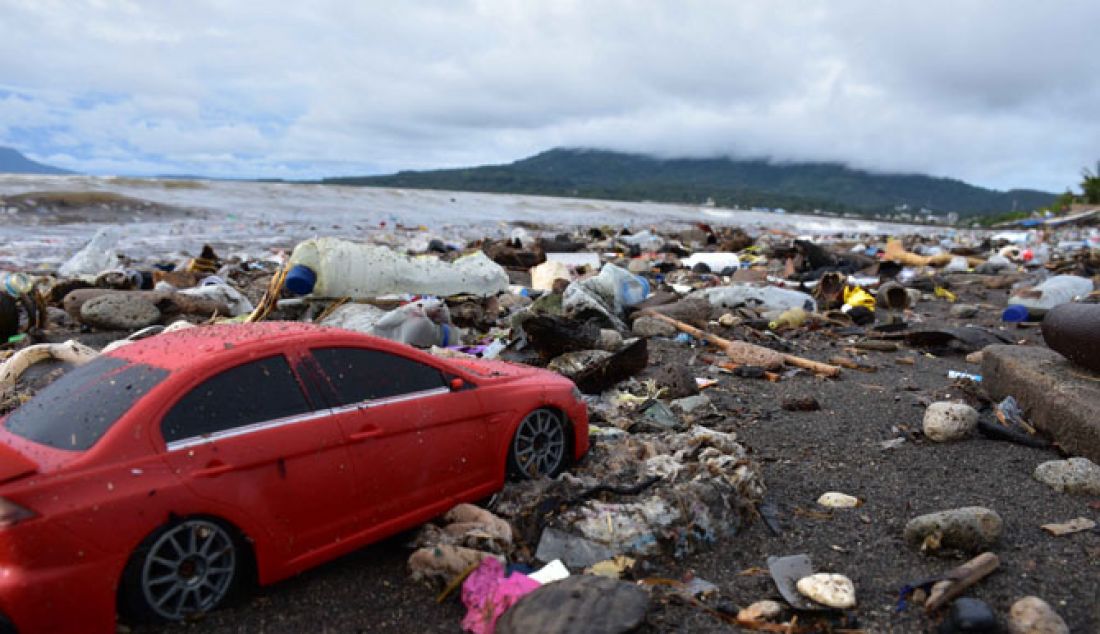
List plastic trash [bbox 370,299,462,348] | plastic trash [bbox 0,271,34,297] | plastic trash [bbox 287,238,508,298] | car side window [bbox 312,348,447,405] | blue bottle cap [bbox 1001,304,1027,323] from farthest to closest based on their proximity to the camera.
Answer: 1. blue bottle cap [bbox 1001,304,1027,323]
2. plastic trash [bbox 287,238,508,298]
3. plastic trash [bbox 0,271,34,297]
4. plastic trash [bbox 370,299,462,348]
5. car side window [bbox 312,348,447,405]

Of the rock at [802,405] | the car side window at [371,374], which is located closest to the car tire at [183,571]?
the car side window at [371,374]

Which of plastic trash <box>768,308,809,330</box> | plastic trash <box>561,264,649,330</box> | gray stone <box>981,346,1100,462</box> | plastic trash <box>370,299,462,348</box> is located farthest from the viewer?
plastic trash <box>768,308,809,330</box>

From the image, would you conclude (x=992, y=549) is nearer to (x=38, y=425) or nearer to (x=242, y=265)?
(x=38, y=425)

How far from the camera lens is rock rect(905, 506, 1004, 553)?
11.9 feet

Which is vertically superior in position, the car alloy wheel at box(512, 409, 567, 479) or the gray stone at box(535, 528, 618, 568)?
the car alloy wheel at box(512, 409, 567, 479)

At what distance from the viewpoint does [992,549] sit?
144 inches

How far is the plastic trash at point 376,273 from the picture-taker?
917 centimetres

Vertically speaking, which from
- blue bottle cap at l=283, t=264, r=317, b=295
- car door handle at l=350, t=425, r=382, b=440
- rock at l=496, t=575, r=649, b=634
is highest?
car door handle at l=350, t=425, r=382, b=440

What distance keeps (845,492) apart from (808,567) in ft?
3.74

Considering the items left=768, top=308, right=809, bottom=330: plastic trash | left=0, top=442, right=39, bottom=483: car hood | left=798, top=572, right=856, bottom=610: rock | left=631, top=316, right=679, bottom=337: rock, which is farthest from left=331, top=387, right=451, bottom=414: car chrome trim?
left=768, top=308, right=809, bottom=330: plastic trash

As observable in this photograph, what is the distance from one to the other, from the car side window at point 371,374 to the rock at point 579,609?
1.26 m

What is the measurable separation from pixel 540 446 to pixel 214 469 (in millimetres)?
1948

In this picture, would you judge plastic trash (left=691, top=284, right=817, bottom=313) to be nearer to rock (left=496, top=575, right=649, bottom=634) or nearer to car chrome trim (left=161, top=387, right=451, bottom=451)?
car chrome trim (left=161, top=387, right=451, bottom=451)

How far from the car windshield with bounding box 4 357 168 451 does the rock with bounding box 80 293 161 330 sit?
5.75 metres
